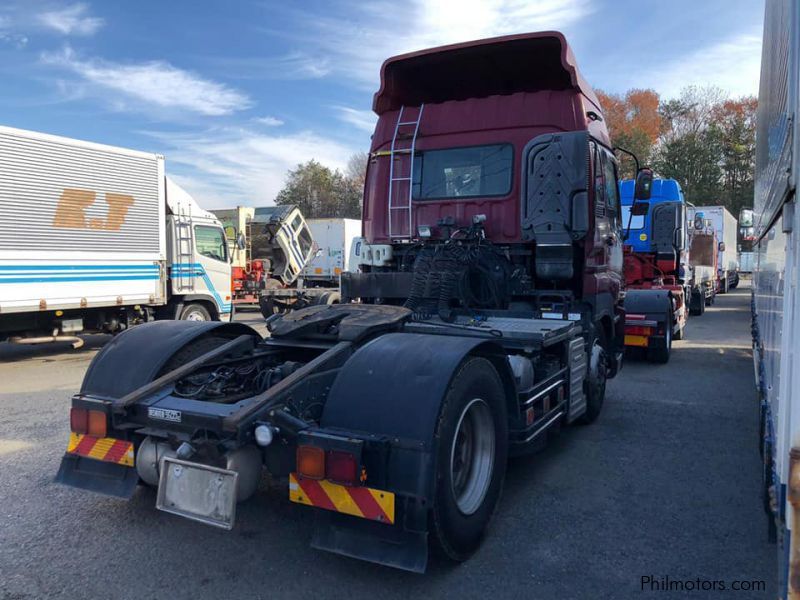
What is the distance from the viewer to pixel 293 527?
3.82 metres

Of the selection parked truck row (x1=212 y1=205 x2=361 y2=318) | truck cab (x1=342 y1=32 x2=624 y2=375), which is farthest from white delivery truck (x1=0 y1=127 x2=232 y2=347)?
truck cab (x1=342 y1=32 x2=624 y2=375)

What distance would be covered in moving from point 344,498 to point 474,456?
1008 millimetres

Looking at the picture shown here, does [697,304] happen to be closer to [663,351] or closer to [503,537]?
[663,351]

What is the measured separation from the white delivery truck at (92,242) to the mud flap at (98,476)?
6.92 metres

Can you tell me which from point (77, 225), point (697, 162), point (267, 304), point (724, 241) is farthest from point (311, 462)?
point (697, 162)

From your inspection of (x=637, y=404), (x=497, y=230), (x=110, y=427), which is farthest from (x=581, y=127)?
(x=110, y=427)

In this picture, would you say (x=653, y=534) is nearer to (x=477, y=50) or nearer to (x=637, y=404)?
(x=637, y=404)

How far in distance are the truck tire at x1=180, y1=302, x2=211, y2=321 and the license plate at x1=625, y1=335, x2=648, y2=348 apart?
8.30 metres

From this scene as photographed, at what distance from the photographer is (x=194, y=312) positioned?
12688mm

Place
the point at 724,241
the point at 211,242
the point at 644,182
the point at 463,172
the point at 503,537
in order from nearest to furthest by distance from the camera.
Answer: the point at 503,537 < the point at 463,172 < the point at 644,182 < the point at 211,242 < the point at 724,241

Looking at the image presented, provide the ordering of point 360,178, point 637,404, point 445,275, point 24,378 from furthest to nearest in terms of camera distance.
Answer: point 360,178, point 24,378, point 637,404, point 445,275

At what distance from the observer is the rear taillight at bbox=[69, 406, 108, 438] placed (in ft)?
11.7

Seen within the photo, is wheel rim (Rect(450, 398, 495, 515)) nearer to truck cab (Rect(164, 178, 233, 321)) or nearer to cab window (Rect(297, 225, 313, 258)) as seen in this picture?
truck cab (Rect(164, 178, 233, 321))

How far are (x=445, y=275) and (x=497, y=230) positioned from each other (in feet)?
2.50
